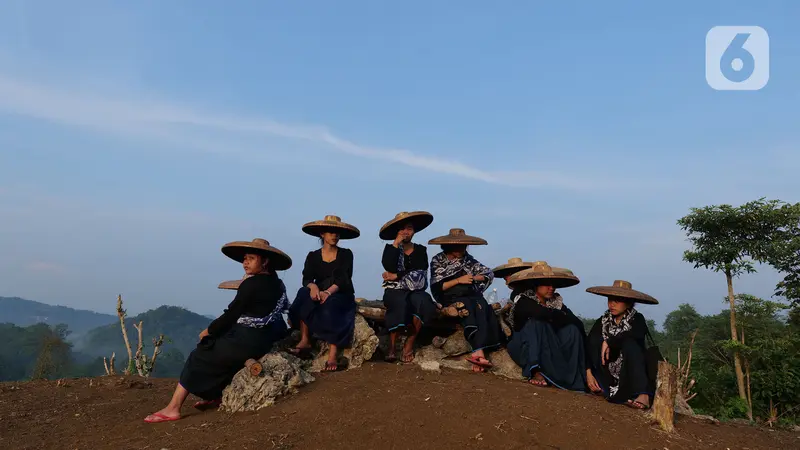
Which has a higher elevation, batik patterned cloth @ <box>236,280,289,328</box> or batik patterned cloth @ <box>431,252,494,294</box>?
batik patterned cloth @ <box>431,252,494,294</box>

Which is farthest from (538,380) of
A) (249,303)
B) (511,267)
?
(249,303)

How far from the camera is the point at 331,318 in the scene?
6.33 m

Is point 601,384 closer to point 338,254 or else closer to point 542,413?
point 542,413

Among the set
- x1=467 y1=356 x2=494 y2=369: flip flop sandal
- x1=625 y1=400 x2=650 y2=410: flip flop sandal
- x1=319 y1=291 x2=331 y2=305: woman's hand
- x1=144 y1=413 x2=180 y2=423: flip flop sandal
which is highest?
x1=319 y1=291 x2=331 y2=305: woman's hand

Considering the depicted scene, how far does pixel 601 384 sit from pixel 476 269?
208cm

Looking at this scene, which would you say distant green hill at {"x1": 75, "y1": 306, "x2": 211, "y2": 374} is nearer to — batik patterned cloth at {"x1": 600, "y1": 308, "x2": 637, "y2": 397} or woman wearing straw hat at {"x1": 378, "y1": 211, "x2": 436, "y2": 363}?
woman wearing straw hat at {"x1": 378, "y1": 211, "x2": 436, "y2": 363}

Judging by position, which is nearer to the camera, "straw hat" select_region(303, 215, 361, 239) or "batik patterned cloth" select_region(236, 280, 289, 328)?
"batik patterned cloth" select_region(236, 280, 289, 328)

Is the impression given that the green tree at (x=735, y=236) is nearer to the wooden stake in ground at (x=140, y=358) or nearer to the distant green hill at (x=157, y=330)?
the wooden stake in ground at (x=140, y=358)

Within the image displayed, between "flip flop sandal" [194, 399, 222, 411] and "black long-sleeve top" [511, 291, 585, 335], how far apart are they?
3779mm

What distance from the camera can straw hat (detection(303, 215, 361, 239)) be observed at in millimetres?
6598

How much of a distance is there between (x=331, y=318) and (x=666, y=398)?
375 cm

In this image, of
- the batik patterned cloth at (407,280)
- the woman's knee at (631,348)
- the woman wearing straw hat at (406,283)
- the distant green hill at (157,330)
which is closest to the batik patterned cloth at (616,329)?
the woman's knee at (631,348)

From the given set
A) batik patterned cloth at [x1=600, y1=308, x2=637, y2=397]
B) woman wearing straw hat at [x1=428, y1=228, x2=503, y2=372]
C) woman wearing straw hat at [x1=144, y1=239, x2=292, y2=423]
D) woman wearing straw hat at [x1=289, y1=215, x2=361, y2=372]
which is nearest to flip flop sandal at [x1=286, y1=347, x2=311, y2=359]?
woman wearing straw hat at [x1=289, y1=215, x2=361, y2=372]

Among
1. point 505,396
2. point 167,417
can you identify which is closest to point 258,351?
point 167,417
